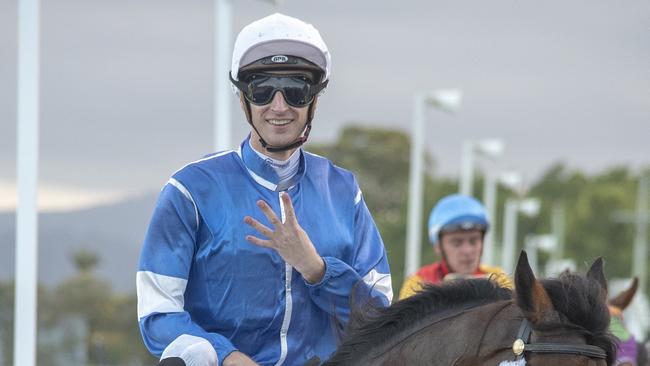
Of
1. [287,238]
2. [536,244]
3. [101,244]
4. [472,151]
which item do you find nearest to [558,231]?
[536,244]

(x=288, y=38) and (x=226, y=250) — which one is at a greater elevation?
(x=288, y=38)

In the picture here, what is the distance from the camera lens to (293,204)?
529 cm

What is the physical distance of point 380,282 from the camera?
5.30 meters

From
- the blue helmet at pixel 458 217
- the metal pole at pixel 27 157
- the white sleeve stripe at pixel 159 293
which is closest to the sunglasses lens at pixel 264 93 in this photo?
the white sleeve stripe at pixel 159 293

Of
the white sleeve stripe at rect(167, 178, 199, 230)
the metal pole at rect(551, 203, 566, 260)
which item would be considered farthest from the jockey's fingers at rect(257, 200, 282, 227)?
the metal pole at rect(551, 203, 566, 260)

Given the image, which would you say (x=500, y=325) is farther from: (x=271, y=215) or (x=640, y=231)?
(x=640, y=231)

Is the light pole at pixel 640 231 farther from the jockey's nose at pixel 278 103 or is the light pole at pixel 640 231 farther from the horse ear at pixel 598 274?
the horse ear at pixel 598 274

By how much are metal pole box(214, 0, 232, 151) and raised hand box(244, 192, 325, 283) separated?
24.8 feet

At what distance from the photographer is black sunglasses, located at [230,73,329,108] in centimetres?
516

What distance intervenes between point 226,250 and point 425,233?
66922 mm

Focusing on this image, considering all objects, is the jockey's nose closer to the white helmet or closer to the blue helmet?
the white helmet

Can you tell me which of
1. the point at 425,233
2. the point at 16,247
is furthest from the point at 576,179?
the point at 16,247

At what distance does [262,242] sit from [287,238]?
0.31 ft

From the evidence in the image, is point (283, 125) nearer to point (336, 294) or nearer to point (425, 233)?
point (336, 294)
